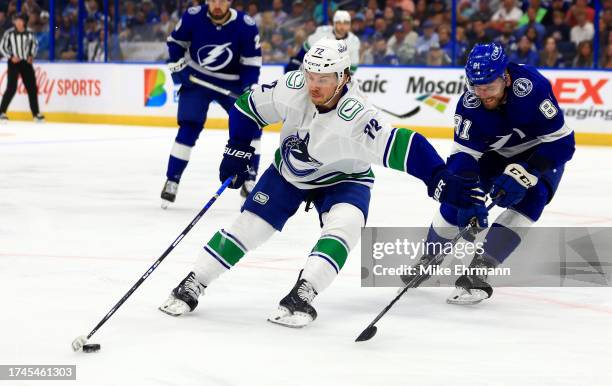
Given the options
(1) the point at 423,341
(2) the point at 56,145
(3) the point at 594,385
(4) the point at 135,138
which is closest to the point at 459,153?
(1) the point at 423,341

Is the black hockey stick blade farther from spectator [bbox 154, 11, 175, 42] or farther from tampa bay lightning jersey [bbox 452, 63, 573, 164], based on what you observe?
spectator [bbox 154, 11, 175, 42]

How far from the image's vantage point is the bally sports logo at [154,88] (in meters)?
14.0

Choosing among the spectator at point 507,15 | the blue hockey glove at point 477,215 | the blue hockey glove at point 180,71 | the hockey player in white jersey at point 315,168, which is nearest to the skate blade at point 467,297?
the blue hockey glove at point 477,215

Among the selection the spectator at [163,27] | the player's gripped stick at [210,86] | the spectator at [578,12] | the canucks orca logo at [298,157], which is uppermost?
the canucks orca logo at [298,157]

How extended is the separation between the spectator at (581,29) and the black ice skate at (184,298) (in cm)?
872

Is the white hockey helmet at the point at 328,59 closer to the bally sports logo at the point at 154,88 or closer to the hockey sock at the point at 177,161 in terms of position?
the hockey sock at the point at 177,161

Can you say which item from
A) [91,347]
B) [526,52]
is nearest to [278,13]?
[526,52]

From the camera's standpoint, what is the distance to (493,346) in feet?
11.3

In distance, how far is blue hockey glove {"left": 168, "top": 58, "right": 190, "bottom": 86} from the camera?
707 centimetres

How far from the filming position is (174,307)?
12.3 ft

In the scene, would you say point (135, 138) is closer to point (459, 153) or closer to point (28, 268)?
point (28, 268)

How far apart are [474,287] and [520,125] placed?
64 cm

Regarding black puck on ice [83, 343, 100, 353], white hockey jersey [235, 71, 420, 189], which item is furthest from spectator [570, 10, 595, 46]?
black puck on ice [83, 343, 100, 353]

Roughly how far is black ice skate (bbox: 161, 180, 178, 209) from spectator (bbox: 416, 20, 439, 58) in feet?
20.8
